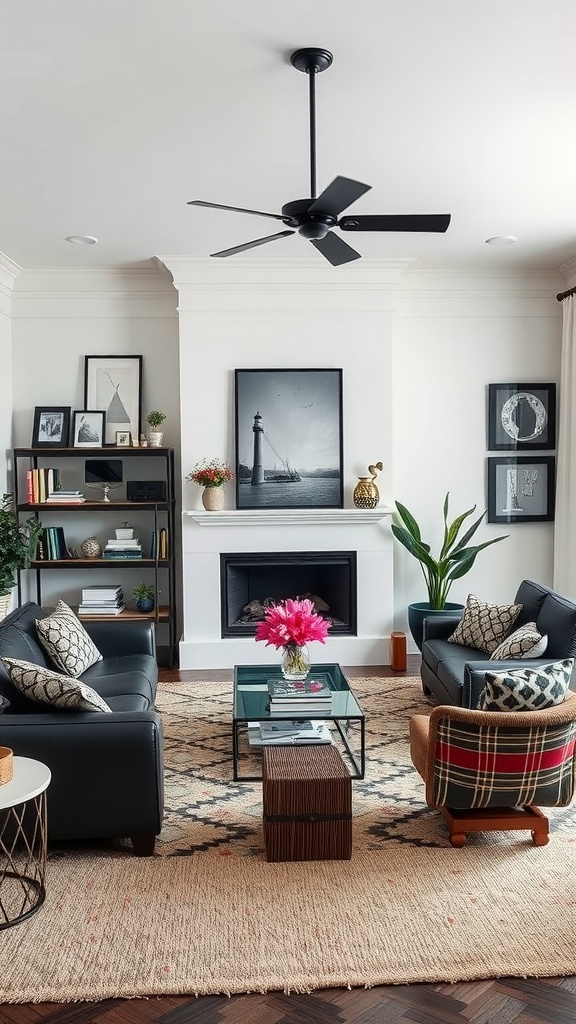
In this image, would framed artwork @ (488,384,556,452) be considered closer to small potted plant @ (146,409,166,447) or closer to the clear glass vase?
small potted plant @ (146,409,166,447)

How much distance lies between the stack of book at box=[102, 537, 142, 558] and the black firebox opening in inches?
24.1

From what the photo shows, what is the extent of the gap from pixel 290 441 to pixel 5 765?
12.4 ft

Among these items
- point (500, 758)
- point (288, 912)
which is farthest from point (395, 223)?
point (288, 912)

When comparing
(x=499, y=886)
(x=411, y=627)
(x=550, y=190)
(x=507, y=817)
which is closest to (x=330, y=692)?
(x=507, y=817)

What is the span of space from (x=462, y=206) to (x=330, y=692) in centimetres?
284

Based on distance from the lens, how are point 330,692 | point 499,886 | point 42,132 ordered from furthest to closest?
point 330,692 → point 42,132 → point 499,886

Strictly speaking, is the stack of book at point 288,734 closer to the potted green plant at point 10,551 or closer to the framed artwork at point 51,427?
the potted green plant at point 10,551

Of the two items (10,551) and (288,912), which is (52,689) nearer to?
(288,912)

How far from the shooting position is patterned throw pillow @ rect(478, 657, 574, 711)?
306 cm

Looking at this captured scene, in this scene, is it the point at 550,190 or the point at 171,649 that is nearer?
the point at 550,190

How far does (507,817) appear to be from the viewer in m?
3.20

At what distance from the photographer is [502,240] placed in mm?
5531

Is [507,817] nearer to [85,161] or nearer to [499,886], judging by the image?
[499,886]

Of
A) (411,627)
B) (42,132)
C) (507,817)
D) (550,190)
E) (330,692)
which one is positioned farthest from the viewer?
(411,627)
